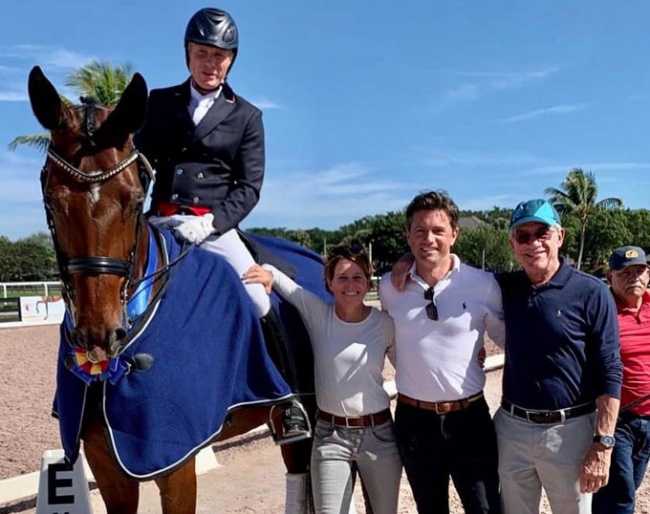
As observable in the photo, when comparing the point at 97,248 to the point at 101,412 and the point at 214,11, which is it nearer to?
the point at 101,412

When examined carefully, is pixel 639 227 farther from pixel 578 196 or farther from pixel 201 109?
pixel 201 109

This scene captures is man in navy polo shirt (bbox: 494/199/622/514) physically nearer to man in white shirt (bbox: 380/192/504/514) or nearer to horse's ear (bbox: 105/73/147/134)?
man in white shirt (bbox: 380/192/504/514)

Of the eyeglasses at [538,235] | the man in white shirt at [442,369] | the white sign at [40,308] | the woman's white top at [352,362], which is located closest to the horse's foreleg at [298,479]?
the woman's white top at [352,362]

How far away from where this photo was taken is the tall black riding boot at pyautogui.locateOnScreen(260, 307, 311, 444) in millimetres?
3412

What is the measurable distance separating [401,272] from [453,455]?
92 cm

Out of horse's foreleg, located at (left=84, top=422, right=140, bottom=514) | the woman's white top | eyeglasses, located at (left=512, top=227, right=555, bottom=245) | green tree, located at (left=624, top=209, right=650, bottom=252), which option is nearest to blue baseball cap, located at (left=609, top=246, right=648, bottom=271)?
eyeglasses, located at (left=512, top=227, right=555, bottom=245)

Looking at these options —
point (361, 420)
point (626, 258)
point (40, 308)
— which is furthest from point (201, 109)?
point (40, 308)

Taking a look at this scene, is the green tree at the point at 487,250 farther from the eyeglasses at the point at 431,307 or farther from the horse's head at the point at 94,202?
the horse's head at the point at 94,202

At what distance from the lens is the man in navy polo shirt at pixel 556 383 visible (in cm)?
303

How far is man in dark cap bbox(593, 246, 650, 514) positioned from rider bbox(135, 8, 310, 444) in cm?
175

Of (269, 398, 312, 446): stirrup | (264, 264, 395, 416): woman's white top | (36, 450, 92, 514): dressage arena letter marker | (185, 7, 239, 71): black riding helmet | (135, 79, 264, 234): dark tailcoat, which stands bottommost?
(36, 450, 92, 514): dressage arena letter marker

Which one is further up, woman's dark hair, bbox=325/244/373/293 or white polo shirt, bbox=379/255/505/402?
woman's dark hair, bbox=325/244/373/293

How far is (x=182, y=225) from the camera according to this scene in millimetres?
3133

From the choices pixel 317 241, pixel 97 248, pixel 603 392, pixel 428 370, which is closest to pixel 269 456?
pixel 428 370
